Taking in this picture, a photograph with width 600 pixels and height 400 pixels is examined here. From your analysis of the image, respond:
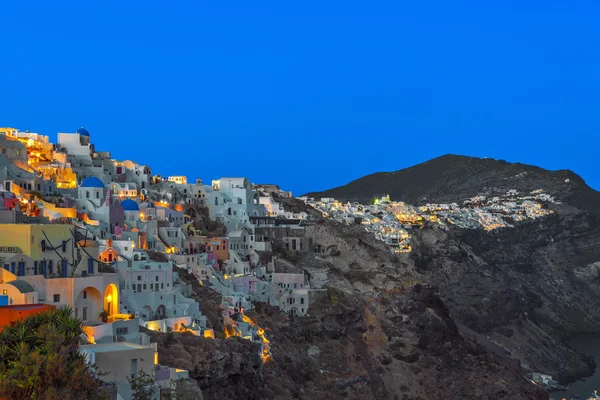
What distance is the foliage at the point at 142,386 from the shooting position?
34.3m

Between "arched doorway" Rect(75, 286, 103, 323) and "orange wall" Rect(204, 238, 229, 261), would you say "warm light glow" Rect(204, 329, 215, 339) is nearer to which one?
"arched doorway" Rect(75, 286, 103, 323)

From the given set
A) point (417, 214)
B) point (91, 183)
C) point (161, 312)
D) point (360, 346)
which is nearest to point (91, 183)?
point (91, 183)

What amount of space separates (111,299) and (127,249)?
1004cm

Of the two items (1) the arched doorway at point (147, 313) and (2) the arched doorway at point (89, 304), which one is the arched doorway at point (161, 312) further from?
(2) the arched doorway at point (89, 304)

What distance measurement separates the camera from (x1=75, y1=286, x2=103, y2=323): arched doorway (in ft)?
152

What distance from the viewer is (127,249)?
59000mm

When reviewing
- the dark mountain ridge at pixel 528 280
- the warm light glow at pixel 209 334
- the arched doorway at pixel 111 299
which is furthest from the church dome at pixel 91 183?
the dark mountain ridge at pixel 528 280

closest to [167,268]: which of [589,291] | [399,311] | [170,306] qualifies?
[170,306]

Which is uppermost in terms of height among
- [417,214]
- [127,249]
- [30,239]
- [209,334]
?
[417,214]

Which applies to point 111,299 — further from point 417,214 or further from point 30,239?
point 417,214

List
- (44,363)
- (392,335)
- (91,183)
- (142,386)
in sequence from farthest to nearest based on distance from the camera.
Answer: (392,335)
(91,183)
(142,386)
(44,363)

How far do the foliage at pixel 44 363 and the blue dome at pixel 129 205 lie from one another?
40.3 meters

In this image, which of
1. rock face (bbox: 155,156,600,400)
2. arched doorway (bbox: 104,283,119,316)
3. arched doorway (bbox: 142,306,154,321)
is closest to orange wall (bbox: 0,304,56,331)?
rock face (bbox: 155,156,600,400)

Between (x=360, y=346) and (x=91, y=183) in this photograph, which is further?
(x=360, y=346)
